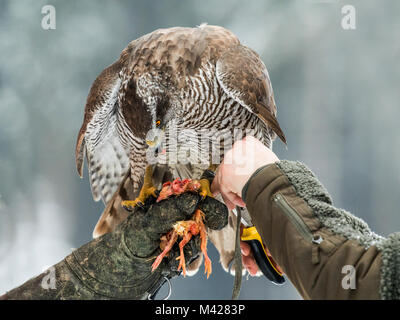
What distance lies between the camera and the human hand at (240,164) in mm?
797

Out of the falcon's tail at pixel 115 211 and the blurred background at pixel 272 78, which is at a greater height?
the blurred background at pixel 272 78

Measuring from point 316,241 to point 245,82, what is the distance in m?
0.78

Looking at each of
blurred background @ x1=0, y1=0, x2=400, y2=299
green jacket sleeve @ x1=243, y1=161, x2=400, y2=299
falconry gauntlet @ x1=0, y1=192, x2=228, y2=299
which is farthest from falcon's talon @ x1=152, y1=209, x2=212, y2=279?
blurred background @ x1=0, y1=0, x2=400, y2=299

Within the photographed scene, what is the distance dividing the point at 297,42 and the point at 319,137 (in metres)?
0.46

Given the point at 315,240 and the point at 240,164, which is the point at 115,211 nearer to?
the point at 240,164

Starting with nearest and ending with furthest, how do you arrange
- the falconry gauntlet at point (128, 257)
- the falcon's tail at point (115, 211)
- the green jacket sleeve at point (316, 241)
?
the green jacket sleeve at point (316, 241)
the falconry gauntlet at point (128, 257)
the falcon's tail at point (115, 211)

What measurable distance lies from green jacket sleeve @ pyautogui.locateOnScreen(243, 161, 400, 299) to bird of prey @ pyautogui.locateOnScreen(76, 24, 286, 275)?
456mm

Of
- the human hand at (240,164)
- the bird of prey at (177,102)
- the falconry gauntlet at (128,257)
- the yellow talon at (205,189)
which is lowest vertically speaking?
the falconry gauntlet at (128,257)

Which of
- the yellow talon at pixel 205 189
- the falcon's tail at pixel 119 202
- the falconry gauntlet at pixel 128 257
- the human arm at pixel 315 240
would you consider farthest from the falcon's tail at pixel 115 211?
the human arm at pixel 315 240

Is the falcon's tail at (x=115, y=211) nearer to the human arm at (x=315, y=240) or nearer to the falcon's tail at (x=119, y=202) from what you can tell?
the falcon's tail at (x=119, y=202)

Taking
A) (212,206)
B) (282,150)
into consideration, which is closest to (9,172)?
(212,206)

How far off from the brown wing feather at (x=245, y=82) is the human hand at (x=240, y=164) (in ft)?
1.13
